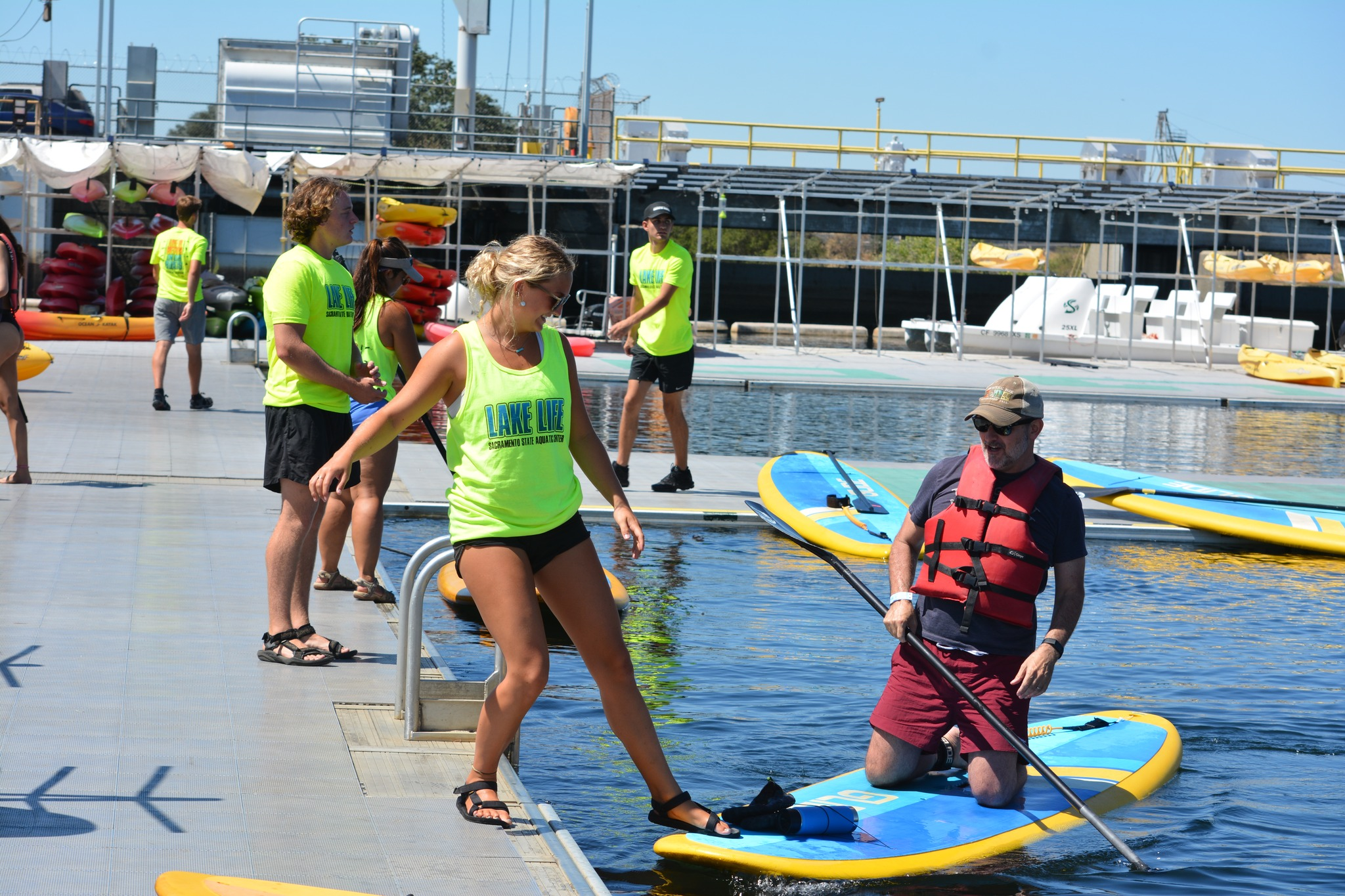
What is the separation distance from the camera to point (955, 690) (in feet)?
14.2

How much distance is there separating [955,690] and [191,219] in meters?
10.5

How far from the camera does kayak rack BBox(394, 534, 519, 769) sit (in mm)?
4367

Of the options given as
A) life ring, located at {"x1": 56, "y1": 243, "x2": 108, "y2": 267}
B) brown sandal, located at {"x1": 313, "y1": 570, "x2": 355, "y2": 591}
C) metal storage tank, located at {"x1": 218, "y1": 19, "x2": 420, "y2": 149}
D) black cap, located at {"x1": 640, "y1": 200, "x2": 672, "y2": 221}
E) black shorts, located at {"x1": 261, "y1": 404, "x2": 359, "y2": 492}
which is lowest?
brown sandal, located at {"x1": 313, "y1": 570, "x2": 355, "y2": 591}

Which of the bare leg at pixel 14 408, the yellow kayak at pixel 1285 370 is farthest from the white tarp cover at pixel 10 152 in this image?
the yellow kayak at pixel 1285 370

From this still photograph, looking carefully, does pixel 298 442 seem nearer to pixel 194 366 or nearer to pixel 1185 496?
pixel 1185 496

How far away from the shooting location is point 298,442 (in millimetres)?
5137

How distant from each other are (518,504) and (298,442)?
66.3 inches

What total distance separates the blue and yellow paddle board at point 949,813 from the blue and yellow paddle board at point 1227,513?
14.6ft

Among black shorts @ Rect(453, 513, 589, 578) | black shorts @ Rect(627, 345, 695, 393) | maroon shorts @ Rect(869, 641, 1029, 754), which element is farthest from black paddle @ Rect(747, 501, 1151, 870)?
black shorts @ Rect(627, 345, 695, 393)

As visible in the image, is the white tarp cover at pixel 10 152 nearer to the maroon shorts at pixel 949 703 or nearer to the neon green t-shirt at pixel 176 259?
the neon green t-shirt at pixel 176 259

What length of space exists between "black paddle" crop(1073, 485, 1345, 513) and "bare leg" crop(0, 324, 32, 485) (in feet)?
22.4

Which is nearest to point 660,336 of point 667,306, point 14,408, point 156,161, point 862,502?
point 667,306

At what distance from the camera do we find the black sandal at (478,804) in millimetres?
3773

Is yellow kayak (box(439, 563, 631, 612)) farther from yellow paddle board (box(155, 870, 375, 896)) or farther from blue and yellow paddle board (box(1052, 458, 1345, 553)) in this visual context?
blue and yellow paddle board (box(1052, 458, 1345, 553))
